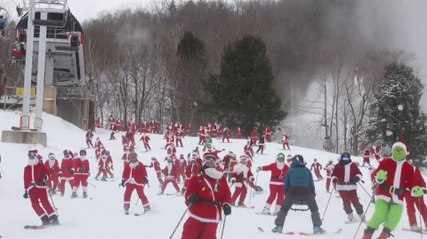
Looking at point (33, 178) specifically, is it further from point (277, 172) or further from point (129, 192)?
point (277, 172)

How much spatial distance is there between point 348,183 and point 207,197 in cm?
555

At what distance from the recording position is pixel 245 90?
50.6 meters

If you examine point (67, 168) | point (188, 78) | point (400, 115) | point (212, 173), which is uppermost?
point (188, 78)

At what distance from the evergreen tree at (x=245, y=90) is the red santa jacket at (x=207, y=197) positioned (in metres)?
42.1

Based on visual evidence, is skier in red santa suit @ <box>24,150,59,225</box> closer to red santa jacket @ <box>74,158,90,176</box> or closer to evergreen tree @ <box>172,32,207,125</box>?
red santa jacket @ <box>74,158,90,176</box>

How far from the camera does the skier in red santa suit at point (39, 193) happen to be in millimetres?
10352

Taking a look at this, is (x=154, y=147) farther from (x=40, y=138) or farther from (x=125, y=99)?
(x=125, y=99)

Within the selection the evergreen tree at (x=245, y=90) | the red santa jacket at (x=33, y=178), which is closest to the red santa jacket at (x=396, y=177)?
the red santa jacket at (x=33, y=178)

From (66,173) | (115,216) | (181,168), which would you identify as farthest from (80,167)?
(181,168)

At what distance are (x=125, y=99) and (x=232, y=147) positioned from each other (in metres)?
27.4

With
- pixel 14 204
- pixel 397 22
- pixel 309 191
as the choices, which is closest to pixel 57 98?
pixel 14 204

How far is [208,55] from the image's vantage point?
62906mm

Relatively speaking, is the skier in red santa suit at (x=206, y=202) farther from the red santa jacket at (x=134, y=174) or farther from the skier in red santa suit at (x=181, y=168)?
the skier in red santa suit at (x=181, y=168)

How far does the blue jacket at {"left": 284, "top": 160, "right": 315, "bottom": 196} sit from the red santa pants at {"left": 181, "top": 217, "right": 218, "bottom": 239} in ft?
11.5
